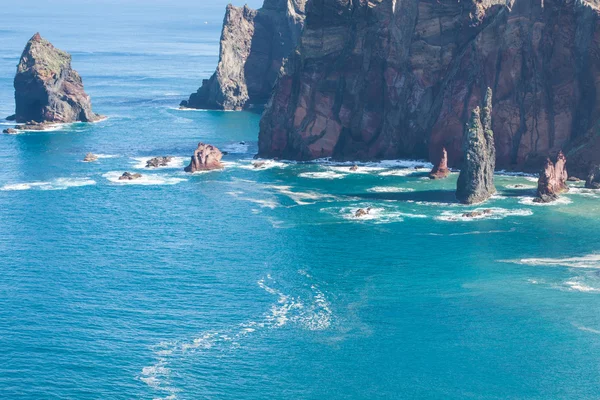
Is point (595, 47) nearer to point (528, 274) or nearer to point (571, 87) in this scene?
point (571, 87)

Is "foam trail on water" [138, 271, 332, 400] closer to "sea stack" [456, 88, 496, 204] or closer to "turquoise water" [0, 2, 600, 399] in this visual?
"turquoise water" [0, 2, 600, 399]

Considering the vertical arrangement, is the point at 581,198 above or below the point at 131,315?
above

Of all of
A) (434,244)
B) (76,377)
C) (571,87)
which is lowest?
(76,377)

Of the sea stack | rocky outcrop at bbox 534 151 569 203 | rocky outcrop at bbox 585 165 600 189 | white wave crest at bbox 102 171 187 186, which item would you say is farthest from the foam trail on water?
rocky outcrop at bbox 585 165 600 189

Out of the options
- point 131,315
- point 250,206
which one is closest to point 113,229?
point 250,206

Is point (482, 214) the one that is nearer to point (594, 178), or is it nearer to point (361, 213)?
point (361, 213)

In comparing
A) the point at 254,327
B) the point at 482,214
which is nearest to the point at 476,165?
the point at 482,214
